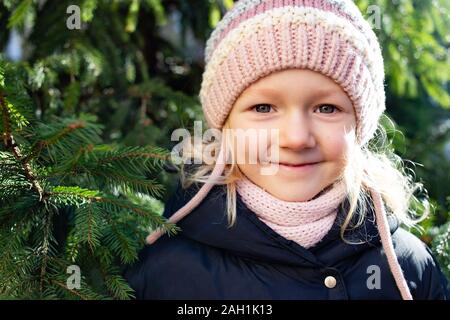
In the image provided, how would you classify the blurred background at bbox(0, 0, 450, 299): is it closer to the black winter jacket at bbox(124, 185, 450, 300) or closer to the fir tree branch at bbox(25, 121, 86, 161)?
the fir tree branch at bbox(25, 121, 86, 161)

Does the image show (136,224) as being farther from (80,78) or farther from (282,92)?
(80,78)

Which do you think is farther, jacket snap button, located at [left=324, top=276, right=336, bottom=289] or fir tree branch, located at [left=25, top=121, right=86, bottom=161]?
jacket snap button, located at [left=324, top=276, right=336, bottom=289]

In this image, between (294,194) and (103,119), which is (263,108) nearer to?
(294,194)

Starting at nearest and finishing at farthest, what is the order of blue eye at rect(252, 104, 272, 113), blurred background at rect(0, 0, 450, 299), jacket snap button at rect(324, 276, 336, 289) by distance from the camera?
1. blurred background at rect(0, 0, 450, 299)
2. jacket snap button at rect(324, 276, 336, 289)
3. blue eye at rect(252, 104, 272, 113)

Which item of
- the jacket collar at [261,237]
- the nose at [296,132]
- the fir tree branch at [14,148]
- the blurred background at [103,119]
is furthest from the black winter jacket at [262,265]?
the fir tree branch at [14,148]

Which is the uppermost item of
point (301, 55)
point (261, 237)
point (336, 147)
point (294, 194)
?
point (301, 55)

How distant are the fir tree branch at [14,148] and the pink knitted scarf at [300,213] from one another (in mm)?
600

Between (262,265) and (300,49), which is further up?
(300,49)

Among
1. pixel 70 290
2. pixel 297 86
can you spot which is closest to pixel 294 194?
pixel 297 86

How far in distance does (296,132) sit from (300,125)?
0.02 metres

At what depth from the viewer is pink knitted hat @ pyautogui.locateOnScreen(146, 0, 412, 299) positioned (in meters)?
1.66

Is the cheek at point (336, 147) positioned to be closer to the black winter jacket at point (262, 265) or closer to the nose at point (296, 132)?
the nose at point (296, 132)

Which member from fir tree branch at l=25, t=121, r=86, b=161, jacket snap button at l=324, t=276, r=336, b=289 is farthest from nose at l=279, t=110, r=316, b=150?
fir tree branch at l=25, t=121, r=86, b=161

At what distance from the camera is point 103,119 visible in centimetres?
260
